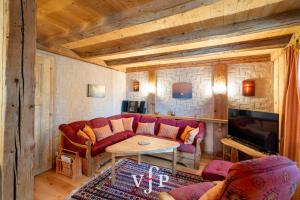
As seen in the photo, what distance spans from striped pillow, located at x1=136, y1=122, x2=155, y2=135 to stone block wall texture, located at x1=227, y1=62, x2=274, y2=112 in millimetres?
1964

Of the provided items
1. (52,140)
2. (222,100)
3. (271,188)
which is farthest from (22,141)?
(222,100)

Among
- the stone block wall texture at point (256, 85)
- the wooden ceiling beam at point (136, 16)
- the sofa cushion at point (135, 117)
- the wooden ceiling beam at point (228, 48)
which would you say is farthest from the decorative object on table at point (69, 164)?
the stone block wall texture at point (256, 85)

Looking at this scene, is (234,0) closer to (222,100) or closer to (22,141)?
(22,141)

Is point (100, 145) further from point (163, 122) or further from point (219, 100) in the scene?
point (219, 100)

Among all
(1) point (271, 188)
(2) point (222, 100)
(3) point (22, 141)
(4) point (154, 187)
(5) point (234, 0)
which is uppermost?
(5) point (234, 0)

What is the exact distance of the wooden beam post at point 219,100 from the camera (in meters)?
3.65

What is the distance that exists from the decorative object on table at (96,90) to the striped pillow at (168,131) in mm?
1821

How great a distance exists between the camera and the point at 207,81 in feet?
12.7

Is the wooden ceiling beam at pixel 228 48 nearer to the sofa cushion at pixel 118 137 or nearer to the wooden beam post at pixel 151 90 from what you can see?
the wooden beam post at pixel 151 90

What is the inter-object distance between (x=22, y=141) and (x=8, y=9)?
28.8 inches

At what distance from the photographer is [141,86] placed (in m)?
4.82

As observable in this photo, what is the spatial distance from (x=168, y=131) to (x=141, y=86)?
1754 mm

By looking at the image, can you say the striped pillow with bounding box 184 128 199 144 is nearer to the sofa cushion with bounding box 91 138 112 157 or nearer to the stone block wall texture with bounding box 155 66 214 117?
the stone block wall texture with bounding box 155 66 214 117

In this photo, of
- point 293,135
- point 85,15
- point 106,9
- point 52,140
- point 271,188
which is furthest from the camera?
point 52,140
